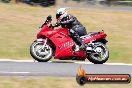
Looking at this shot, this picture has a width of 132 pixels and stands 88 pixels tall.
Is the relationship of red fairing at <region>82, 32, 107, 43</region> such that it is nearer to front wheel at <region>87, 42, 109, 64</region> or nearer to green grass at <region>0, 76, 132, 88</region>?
front wheel at <region>87, 42, 109, 64</region>

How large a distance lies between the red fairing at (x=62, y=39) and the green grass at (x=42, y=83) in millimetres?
3304

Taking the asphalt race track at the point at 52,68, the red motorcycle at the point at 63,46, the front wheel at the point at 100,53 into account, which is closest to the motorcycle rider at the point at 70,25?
the red motorcycle at the point at 63,46

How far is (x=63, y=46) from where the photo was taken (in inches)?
632

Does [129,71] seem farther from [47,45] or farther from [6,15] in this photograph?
[6,15]

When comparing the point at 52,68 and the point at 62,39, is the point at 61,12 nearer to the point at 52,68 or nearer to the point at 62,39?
the point at 62,39

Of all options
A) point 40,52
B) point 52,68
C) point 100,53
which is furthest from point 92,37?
point 52,68

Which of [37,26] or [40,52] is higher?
[40,52]

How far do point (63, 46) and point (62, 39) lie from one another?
0.23 m

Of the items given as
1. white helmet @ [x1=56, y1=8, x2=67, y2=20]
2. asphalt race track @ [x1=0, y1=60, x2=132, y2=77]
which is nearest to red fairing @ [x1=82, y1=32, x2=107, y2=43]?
asphalt race track @ [x1=0, y1=60, x2=132, y2=77]

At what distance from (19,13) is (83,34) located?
36.2 feet

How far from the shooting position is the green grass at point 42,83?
11789mm

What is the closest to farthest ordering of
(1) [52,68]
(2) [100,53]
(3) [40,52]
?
(1) [52,68] → (3) [40,52] → (2) [100,53]

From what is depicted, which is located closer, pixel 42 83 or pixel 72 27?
pixel 42 83

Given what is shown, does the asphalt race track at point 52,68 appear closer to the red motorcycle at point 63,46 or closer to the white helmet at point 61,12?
the red motorcycle at point 63,46
